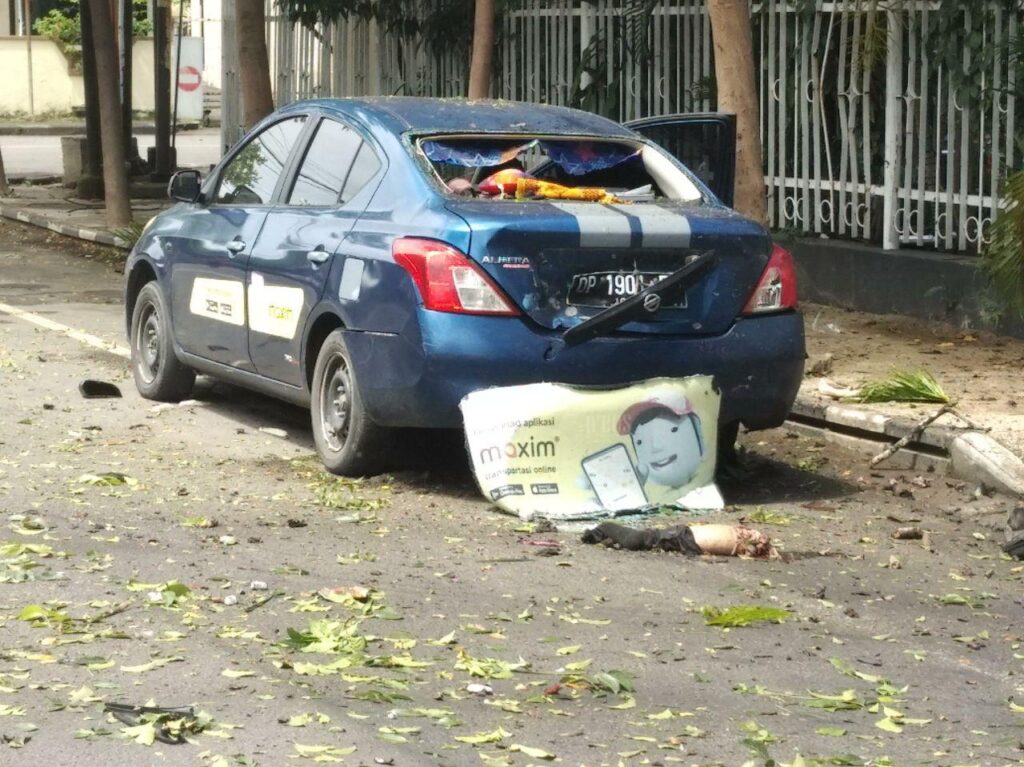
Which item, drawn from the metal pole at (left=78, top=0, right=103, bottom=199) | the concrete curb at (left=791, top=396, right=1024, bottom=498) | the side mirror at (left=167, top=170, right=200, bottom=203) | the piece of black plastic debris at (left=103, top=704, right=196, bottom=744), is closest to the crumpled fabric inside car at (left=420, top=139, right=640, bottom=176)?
the concrete curb at (left=791, top=396, right=1024, bottom=498)

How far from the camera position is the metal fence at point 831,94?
38.0ft

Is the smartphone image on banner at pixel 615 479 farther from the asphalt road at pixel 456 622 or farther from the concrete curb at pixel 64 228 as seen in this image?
the concrete curb at pixel 64 228

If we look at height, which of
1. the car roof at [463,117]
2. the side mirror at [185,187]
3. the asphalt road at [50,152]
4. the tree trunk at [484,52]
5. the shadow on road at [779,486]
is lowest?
the shadow on road at [779,486]

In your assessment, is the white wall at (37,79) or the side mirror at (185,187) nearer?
the side mirror at (185,187)

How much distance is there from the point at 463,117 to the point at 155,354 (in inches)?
97.5

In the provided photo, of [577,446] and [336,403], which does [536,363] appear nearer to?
[577,446]

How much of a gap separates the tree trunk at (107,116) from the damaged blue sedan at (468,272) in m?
10.2

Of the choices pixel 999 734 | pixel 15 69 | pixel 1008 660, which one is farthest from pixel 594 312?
pixel 15 69

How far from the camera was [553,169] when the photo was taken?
26.3ft

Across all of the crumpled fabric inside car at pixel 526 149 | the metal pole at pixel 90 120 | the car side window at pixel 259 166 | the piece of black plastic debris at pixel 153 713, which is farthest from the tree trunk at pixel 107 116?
the piece of black plastic debris at pixel 153 713

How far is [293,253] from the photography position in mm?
8055

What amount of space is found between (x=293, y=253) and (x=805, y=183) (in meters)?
5.80

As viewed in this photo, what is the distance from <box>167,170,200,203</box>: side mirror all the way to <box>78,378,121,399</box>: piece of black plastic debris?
119cm

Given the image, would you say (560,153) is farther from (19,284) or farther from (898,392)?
(19,284)
